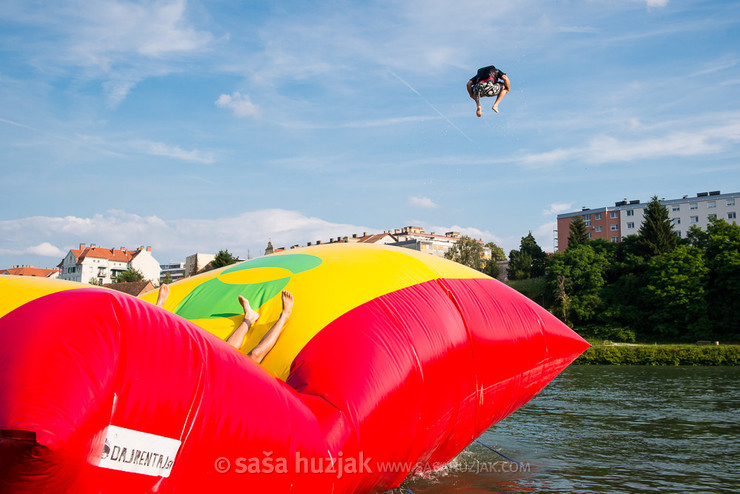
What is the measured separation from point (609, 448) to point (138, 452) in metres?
9.08

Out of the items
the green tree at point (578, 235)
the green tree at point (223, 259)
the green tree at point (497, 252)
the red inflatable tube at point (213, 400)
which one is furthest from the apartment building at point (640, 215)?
the red inflatable tube at point (213, 400)

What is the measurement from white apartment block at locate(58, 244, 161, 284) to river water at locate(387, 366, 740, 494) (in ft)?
323

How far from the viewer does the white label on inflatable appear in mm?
3533

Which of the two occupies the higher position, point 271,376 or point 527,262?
point 527,262

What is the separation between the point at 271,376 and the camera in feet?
15.1

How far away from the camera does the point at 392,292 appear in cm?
642

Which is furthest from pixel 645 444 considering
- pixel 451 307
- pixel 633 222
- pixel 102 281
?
pixel 102 281

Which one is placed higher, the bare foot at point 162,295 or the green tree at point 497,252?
the green tree at point 497,252

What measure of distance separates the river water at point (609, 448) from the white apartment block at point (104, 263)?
3881 inches

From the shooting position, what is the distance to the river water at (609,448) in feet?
26.6

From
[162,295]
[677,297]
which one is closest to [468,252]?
[677,297]

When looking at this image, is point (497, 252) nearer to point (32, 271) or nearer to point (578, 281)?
point (578, 281)

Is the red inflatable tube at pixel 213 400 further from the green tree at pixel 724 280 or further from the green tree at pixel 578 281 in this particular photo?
the green tree at pixel 578 281

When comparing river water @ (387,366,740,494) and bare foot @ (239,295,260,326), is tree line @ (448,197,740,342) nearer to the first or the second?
river water @ (387,366,740,494)
